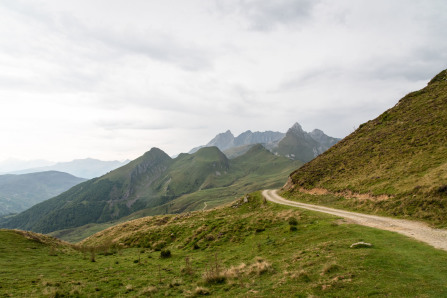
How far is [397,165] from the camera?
4266 centimetres

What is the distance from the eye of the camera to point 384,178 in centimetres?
4031

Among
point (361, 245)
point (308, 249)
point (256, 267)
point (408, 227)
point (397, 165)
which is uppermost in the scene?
point (397, 165)

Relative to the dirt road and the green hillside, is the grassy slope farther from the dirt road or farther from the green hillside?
the green hillside

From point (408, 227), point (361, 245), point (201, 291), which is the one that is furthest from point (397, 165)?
point (201, 291)

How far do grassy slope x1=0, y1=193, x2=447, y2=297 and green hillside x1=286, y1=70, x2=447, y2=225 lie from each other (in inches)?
417

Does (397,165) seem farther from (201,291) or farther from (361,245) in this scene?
(201,291)

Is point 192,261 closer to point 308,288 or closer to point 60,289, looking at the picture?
point 60,289

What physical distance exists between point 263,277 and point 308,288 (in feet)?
14.3

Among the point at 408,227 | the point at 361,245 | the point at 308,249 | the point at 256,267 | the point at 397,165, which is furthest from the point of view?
the point at 397,165

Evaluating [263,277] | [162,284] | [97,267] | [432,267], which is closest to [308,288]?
[263,277]

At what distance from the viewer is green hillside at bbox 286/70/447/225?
30172mm

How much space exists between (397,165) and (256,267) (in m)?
40.2

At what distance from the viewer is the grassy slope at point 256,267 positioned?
13.6 metres

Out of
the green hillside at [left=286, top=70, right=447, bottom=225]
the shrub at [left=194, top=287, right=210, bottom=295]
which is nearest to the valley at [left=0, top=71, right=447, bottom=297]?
the shrub at [left=194, top=287, right=210, bottom=295]
